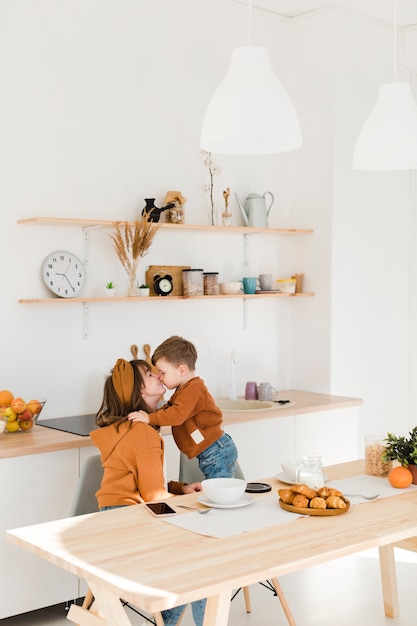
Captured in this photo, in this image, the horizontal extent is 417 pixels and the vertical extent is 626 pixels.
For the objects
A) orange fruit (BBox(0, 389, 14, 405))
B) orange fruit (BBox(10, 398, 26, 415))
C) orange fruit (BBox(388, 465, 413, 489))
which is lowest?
orange fruit (BBox(388, 465, 413, 489))

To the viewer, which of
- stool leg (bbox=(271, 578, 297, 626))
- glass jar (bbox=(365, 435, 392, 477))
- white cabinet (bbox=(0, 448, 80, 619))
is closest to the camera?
glass jar (bbox=(365, 435, 392, 477))

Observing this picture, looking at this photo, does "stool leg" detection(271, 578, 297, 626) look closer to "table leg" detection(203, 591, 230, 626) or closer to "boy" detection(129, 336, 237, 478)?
"boy" detection(129, 336, 237, 478)

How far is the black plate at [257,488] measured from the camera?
285 cm

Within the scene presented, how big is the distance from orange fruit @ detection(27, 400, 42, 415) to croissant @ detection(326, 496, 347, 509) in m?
1.56

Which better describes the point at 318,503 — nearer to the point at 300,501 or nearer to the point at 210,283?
the point at 300,501

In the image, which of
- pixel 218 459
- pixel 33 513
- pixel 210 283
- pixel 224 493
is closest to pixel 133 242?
pixel 210 283

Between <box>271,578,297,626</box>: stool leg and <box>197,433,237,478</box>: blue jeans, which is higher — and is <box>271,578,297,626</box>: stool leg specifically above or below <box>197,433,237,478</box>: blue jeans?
below

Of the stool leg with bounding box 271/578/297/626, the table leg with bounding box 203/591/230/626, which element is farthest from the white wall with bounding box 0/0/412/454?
the table leg with bounding box 203/591/230/626

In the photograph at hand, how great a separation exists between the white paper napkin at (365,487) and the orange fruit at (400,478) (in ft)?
0.05

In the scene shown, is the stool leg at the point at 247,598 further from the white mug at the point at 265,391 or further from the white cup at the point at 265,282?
the white cup at the point at 265,282

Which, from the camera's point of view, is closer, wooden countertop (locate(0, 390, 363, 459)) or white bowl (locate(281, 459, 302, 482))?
white bowl (locate(281, 459, 302, 482))

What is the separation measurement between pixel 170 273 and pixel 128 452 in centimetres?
162

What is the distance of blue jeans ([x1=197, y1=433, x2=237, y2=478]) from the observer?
3.48 meters

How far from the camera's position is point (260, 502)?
2.72m
